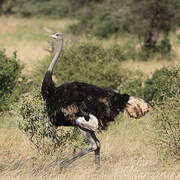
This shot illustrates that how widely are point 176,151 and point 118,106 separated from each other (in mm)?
985

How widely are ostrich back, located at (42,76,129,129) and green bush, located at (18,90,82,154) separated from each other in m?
0.52

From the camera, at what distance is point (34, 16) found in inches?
1065

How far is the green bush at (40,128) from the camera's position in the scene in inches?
198

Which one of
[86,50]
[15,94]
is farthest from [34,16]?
[15,94]

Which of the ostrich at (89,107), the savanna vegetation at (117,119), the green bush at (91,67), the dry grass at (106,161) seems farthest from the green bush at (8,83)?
the ostrich at (89,107)

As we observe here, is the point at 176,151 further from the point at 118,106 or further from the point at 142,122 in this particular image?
the point at 142,122

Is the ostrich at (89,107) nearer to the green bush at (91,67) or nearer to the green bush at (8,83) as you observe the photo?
the green bush at (8,83)

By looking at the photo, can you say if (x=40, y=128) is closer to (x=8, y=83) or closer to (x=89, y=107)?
(x=89, y=107)

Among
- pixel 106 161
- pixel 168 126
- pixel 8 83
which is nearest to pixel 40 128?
pixel 106 161

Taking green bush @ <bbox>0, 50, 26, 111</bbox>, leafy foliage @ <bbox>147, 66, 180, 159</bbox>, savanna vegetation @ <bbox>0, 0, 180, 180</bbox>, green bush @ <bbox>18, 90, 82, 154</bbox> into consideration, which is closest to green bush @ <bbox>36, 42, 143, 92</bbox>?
savanna vegetation @ <bbox>0, 0, 180, 180</bbox>

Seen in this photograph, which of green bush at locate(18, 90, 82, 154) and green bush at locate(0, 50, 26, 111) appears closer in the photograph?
green bush at locate(18, 90, 82, 154)

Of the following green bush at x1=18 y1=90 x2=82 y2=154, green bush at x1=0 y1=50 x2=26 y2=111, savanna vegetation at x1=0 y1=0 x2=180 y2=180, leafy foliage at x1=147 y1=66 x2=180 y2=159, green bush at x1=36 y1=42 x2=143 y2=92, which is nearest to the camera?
savanna vegetation at x1=0 y1=0 x2=180 y2=180

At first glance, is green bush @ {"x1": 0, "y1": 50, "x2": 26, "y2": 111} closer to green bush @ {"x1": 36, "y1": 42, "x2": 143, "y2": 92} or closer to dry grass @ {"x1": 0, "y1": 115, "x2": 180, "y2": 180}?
dry grass @ {"x1": 0, "y1": 115, "x2": 180, "y2": 180}

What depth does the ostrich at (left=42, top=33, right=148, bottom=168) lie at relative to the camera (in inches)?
172
